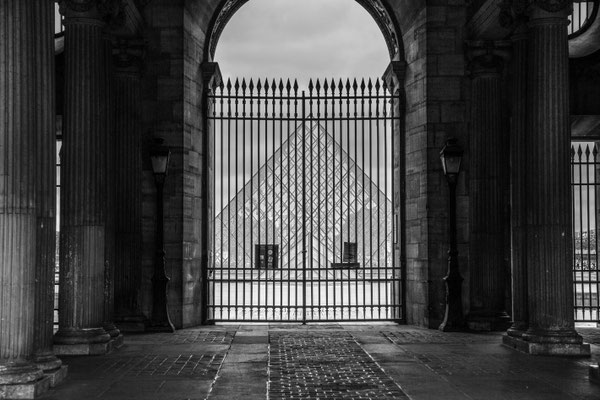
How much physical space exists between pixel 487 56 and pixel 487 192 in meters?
2.45

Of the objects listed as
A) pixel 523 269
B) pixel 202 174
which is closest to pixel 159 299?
pixel 202 174

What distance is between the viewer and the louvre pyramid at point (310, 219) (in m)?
15.8

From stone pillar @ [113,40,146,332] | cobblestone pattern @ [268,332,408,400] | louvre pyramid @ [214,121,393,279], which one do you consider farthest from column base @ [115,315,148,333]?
cobblestone pattern @ [268,332,408,400]

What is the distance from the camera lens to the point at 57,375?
8.62 meters

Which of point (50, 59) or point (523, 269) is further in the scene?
point (523, 269)

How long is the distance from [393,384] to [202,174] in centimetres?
836

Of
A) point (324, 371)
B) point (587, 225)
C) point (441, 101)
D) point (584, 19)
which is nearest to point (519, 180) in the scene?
point (441, 101)

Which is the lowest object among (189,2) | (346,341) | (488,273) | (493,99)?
(346,341)

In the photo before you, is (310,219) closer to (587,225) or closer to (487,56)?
(487,56)

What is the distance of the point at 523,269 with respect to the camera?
40.9 ft

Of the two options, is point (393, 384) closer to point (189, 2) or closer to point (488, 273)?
point (488, 273)

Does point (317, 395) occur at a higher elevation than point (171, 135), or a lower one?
lower

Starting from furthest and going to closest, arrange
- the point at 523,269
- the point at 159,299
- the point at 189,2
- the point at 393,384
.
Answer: the point at 189,2
the point at 159,299
the point at 523,269
the point at 393,384

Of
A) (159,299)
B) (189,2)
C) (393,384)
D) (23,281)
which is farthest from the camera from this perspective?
(189,2)
